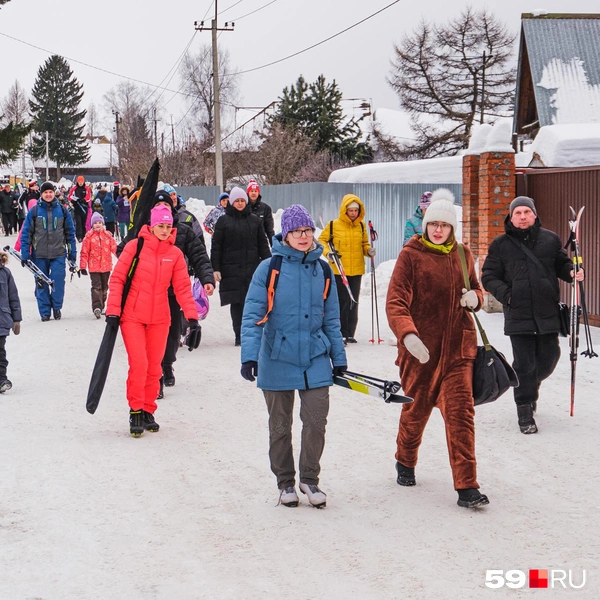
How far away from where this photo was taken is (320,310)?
571cm

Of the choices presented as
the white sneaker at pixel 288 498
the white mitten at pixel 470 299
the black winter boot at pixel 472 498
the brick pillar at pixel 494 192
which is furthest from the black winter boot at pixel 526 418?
the brick pillar at pixel 494 192

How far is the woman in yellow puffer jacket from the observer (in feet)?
38.8

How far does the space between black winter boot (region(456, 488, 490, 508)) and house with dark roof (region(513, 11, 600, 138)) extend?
20.0 m

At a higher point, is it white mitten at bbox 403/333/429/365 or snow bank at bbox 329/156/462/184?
snow bank at bbox 329/156/462/184

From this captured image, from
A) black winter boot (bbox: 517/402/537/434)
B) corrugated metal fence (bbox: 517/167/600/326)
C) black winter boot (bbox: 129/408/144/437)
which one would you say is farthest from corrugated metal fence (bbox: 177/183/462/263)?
black winter boot (bbox: 129/408/144/437)

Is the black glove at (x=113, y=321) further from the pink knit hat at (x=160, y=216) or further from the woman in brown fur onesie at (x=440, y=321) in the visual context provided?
the woman in brown fur onesie at (x=440, y=321)

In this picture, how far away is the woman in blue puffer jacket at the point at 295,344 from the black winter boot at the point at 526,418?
2.32 meters

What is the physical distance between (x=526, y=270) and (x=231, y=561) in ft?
12.3

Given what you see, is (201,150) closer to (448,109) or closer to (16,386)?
(448,109)

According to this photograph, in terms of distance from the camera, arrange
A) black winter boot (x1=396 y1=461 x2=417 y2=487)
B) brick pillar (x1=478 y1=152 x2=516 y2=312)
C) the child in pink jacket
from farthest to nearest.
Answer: the child in pink jacket < brick pillar (x1=478 y1=152 x2=516 y2=312) < black winter boot (x1=396 y1=461 x2=417 y2=487)

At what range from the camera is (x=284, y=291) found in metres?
5.65

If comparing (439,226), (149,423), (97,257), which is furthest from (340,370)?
(97,257)

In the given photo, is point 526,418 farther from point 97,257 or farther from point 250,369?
point 97,257

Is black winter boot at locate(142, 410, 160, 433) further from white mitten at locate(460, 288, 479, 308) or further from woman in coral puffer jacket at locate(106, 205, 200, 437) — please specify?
white mitten at locate(460, 288, 479, 308)
